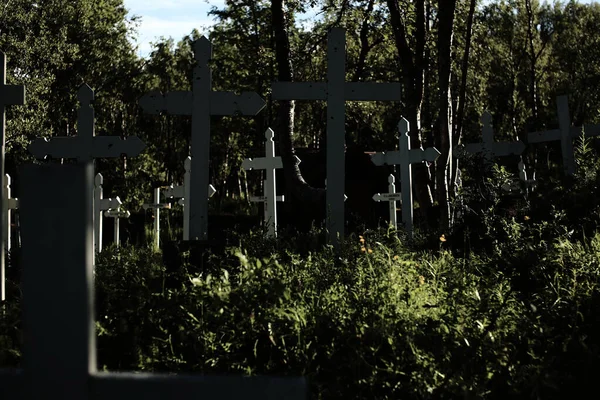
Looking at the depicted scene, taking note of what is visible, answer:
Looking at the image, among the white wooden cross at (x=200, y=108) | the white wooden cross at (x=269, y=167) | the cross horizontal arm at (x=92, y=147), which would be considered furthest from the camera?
the white wooden cross at (x=269, y=167)

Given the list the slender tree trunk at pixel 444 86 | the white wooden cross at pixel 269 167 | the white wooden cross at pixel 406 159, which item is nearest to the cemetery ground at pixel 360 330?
the slender tree trunk at pixel 444 86

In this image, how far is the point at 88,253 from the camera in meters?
1.53

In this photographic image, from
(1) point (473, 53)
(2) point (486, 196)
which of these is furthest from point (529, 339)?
(1) point (473, 53)

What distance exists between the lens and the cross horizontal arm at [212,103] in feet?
23.5

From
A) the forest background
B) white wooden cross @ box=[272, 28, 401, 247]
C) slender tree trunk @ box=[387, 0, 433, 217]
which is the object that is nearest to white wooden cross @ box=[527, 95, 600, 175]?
the forest background

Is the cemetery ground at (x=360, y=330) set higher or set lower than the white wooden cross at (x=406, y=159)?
lower

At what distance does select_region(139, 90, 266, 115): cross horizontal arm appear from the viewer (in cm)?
717

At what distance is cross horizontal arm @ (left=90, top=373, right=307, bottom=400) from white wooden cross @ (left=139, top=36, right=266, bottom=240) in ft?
18.1

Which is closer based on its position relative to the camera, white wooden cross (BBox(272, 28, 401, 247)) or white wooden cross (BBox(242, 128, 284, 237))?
white wooden cross (BBox(272, 28, 401, 247))

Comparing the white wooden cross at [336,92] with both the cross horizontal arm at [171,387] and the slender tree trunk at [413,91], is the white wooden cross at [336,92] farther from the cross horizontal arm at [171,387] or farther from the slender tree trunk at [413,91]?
the cross horizontal arm at [171,387]

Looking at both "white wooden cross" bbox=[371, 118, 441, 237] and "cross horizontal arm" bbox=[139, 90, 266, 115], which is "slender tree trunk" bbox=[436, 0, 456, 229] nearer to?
"white wooden cross" bbox=[371, 118, 441, 237]

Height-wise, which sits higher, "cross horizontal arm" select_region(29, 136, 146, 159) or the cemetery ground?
"cross horizontal arm" select_region(29, 136, 146, 159)

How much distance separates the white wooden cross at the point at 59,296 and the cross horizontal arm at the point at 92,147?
7.13 meters

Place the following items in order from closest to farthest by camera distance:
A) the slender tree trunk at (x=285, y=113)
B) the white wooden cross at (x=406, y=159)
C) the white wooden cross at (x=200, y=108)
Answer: the white wooden cross at (x=200, y=108) < the white wooden cross at (x=406, y=159) < the slender tree trunk at (x=285, y=113)
